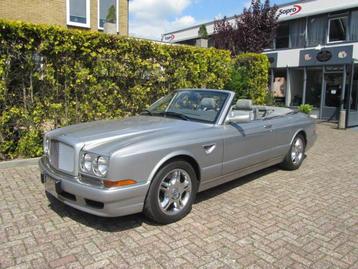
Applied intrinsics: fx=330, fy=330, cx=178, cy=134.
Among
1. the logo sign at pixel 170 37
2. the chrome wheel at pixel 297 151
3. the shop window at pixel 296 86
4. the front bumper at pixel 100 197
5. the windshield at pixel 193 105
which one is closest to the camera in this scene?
the front bumper at pixel 100 197

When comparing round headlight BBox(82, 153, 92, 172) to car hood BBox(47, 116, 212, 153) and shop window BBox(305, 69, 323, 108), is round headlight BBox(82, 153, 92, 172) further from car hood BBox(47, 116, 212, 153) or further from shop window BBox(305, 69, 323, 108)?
shop window BBox(305, 69, 323, 108)

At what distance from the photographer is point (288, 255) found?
3.28 metres

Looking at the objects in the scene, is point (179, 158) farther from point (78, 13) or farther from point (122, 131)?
point (78, 13)

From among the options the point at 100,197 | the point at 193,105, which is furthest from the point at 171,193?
the point at 193,105

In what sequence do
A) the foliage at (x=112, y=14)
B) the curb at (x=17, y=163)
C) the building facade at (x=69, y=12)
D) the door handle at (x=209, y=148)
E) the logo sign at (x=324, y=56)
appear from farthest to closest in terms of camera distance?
the logo sign at (x=324, y=56)
the foliage at (x=112, y=14)
the building facade at (x=69, y=12)
the curb at (x=17, y=163)
the door handle at (x=209, y=148)

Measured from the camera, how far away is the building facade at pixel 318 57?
15.2 m

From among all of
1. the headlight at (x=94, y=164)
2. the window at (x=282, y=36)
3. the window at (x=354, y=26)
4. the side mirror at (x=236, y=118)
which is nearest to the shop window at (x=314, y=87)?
the window at (x=354, y=26)

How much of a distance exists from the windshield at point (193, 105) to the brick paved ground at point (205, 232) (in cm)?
120

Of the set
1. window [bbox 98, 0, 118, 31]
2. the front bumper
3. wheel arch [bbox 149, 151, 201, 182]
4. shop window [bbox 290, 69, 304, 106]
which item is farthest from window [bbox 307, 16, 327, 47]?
the front bumper

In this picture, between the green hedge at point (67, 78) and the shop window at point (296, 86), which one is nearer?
the green hedge at point (67, 78)

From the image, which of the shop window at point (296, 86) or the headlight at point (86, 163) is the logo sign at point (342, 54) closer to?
the shop window at point (296, 86)

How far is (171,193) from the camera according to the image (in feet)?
12.7

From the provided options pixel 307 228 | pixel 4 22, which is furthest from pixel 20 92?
pixel 307 228

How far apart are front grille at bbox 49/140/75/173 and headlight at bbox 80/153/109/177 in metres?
0.16
